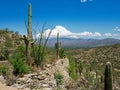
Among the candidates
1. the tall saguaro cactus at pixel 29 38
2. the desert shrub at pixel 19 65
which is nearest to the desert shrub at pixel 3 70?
the desert shrub at pixel 19 65

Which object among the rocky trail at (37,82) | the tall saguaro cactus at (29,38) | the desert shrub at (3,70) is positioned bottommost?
the rocky trail at (37,82)

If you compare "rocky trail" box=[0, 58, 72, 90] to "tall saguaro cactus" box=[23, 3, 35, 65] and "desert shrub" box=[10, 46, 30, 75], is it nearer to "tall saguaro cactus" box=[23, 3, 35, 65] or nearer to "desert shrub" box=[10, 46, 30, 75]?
"desert shrub" box=[10, 46, 30, 75]

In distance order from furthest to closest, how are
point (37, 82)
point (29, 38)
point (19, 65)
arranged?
point (29, 38) < point (19, 65) < point (37, 82)

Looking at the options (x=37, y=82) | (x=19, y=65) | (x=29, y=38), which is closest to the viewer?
(x=37, y=82)

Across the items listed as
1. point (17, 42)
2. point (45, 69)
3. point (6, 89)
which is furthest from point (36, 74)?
point (17, 42)

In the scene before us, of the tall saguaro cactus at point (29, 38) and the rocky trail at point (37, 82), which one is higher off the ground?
the tall saguaro cactus at point (29, 38)

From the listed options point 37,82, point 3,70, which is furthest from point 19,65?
point 37,82

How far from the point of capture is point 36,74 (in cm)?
1619

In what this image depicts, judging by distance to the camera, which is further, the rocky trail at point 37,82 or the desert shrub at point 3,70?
the desert shrub at point 3,70

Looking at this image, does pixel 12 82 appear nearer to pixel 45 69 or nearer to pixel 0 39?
pixel 45 69

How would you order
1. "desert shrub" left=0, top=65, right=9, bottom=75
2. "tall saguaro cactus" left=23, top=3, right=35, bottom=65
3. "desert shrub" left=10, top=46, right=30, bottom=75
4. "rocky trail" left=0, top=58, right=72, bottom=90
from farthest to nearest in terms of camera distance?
"tall saguaro cactus" left=23, top=3, right=35, bottom=65
"desert shrub" left=0, top=65, right=9, bottom=75
"desert shrub" left=10, top=46, right=30, bottom=75
"rocky trail" left=0, top=58, right=72, bottom=90

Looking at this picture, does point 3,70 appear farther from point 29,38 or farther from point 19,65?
point 29,38

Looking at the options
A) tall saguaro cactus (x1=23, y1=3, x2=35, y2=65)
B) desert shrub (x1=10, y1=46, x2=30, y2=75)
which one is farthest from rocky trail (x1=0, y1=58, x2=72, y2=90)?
tall saguaro cactus (x1=23, y1=3, x2=35, y2=65)

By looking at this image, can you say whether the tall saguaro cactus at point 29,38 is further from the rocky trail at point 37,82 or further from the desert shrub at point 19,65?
the rocky trail at point 37,82
